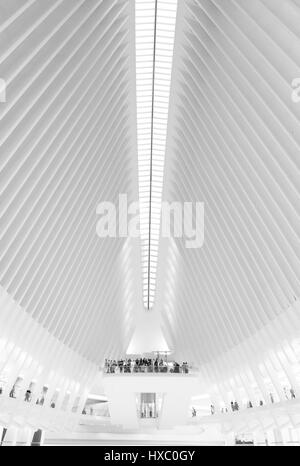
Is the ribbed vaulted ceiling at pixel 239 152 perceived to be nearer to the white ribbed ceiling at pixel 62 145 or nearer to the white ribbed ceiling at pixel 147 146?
the white ribbed ceiling at pixel 147 146

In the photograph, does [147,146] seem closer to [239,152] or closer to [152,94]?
[152,94]

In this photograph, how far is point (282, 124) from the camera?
554 inches

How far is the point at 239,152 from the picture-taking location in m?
17.6

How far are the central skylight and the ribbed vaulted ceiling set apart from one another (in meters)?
0.53

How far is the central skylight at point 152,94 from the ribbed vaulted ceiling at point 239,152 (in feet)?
1.75

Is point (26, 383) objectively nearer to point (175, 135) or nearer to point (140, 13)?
point (175, 135)

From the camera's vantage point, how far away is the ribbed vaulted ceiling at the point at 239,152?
13438 millimetres

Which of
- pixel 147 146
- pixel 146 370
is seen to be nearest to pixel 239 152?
pixel 147 146

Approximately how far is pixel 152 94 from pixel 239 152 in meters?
5.51

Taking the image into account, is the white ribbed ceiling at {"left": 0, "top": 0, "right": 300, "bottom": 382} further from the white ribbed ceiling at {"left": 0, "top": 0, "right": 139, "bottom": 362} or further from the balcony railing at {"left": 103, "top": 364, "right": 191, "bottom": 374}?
the balcony railing at {"left": 103, "top": 364, "right": 191, "bottom": 374}

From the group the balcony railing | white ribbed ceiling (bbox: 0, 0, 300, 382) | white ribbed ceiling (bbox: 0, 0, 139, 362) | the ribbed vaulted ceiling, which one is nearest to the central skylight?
white ribbed ceiling (bbox: 0, 0, 300, 382)

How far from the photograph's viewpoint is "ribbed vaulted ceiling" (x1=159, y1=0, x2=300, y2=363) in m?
13.4

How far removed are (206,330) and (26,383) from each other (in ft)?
41.6
